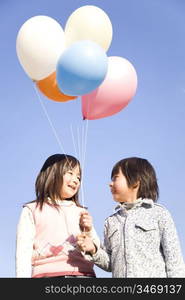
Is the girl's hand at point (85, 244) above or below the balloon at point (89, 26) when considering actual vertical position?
below

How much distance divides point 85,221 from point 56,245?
0.95 ft

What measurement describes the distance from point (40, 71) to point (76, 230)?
4.50ft

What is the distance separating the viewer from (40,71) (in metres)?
4.08

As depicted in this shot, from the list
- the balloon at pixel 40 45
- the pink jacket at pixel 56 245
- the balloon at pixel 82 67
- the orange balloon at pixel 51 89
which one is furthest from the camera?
the orange balloon at pixel 51 89

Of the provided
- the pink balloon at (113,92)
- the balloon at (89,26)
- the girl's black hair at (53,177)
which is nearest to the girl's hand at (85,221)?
the girl's black hair at (53,177)

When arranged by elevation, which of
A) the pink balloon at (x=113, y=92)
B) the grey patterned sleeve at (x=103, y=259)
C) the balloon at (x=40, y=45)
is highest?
the balloon at (x=40, y=45)

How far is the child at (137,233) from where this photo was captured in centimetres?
360

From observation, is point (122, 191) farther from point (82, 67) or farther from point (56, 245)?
point (82, 67)

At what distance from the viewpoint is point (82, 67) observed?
380 centimetres

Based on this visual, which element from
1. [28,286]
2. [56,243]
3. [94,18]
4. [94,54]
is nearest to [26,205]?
[56,243]

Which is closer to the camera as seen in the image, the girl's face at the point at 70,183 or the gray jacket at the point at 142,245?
the gray jacket at the point at 142,245

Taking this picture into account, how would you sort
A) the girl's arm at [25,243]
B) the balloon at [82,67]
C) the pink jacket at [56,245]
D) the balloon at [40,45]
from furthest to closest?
the balloon at [40,45], the balloon at [82,67], the pink jacket at [56,245], the girl's arm at [25,243]

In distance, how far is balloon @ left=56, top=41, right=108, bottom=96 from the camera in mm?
3801

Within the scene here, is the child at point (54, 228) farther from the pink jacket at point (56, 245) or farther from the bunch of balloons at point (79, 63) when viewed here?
the bunch of balloons at point (79, 63)
